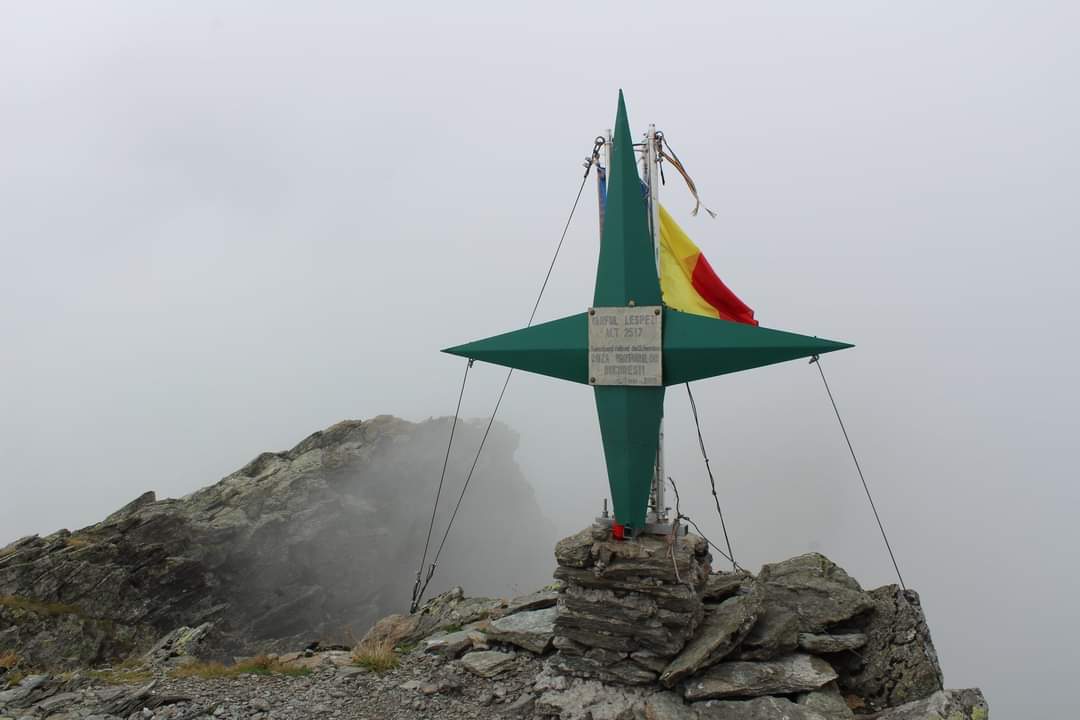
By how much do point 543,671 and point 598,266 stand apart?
7.70 metres

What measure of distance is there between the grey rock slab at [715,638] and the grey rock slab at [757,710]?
1.85 ft

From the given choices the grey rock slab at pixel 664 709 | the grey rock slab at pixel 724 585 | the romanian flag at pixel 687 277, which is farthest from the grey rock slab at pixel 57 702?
the romanian flag at pixel 687 277

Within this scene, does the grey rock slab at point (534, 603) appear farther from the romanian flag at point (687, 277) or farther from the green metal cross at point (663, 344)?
the romanian flag at point (687, 277)

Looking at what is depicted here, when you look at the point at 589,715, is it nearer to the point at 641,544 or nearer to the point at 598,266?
the point at 641,544

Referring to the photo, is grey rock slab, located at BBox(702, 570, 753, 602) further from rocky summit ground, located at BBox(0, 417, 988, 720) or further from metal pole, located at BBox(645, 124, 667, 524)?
metal pole, located at BBox(645, 124, 667, 524)

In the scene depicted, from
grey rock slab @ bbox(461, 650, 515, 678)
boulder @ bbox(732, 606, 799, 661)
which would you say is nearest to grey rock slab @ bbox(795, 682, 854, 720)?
boulder @ bbox(732, 606, 799, 661)

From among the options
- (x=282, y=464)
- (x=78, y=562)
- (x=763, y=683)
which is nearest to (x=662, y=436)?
(x=763, y=683)

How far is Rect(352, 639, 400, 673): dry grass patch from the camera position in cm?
1112

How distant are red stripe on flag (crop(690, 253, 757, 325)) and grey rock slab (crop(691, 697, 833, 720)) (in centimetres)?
669

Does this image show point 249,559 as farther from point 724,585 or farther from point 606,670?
point 724,585

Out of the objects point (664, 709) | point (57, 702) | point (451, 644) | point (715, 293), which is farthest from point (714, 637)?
point (57, 702)

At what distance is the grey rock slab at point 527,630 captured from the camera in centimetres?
1116

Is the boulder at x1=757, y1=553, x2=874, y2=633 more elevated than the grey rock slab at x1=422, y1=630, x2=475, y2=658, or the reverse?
the grey rock slab at x1=422, y1=630, x2=475, y2=658

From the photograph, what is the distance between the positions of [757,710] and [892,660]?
3205 mm
